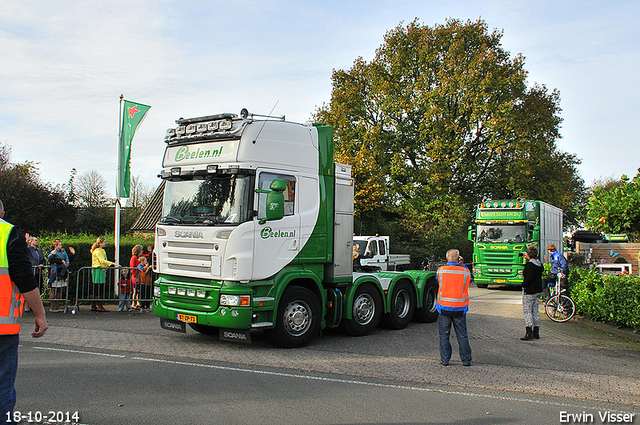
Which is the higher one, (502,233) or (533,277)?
(502,233)

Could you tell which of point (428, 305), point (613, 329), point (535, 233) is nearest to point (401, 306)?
point (428, 305)

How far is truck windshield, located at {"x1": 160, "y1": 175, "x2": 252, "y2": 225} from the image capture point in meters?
8.34

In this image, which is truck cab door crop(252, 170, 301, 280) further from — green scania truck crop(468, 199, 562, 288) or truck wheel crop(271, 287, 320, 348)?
green scania truck crop(468, 199, 562, 288)

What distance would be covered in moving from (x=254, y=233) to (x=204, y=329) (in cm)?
268

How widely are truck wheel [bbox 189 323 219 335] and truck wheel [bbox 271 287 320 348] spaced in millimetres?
1731

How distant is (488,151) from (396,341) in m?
22.1

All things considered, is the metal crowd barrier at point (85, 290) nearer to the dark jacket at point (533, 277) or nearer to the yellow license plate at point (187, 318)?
the yellow license plate at point (187, 318)

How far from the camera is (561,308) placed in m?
12.4

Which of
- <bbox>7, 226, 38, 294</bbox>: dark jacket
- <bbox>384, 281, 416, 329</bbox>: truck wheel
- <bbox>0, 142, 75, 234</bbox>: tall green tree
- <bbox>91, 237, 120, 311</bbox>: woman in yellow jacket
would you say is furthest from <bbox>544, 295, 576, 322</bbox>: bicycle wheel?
<bbox>0, 142, 75, 234</bbox>: tall green tree

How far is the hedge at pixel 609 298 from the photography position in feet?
34.8

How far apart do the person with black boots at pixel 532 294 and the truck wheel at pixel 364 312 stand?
9.38ft

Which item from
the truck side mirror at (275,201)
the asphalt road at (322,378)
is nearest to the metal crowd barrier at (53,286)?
the asphalt road at (322,378)

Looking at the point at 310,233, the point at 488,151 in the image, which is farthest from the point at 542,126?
the point at 310,233

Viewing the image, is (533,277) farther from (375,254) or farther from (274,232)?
(375,254)
